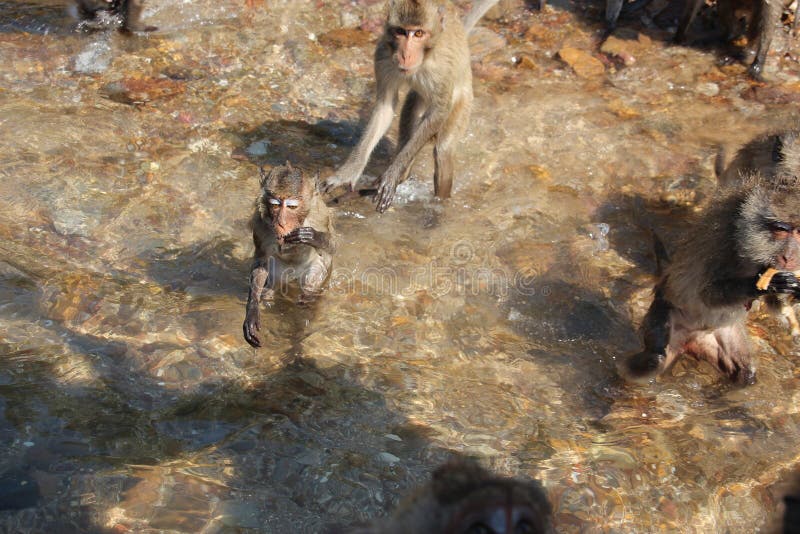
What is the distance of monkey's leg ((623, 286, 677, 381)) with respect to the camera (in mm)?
4730

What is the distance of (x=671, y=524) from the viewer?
3795 mm

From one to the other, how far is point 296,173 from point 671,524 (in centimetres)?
279

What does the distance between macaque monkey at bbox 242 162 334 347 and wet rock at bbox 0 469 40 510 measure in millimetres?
1329

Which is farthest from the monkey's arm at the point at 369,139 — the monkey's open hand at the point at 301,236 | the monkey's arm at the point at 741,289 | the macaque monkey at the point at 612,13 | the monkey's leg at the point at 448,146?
the macaque monkey at the point at 612,13

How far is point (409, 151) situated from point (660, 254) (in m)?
2.01

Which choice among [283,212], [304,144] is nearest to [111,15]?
[304,144]

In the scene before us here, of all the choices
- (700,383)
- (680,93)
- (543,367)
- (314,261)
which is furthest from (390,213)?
(680,93)

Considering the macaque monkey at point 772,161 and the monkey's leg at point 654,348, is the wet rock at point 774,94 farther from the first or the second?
the monkey's leg at point 654,348

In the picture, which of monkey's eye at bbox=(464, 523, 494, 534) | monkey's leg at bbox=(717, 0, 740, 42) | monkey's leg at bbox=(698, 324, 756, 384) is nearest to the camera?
monkey's eye at bbox=(464, 523, 494, 534)

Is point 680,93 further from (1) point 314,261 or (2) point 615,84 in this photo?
(1) point 314,261

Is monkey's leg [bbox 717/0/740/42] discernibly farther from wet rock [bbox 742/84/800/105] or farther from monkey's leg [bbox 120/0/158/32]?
monkey's leg [bbox 120/0/158/32]

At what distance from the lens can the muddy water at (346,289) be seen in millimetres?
3797

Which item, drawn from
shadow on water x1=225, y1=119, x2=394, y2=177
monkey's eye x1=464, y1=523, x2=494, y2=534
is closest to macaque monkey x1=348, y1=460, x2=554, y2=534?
monkey's eye x1=464, y1=523, x2=494, y2=534

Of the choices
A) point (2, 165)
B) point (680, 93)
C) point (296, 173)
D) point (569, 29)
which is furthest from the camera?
point (569, 29)
